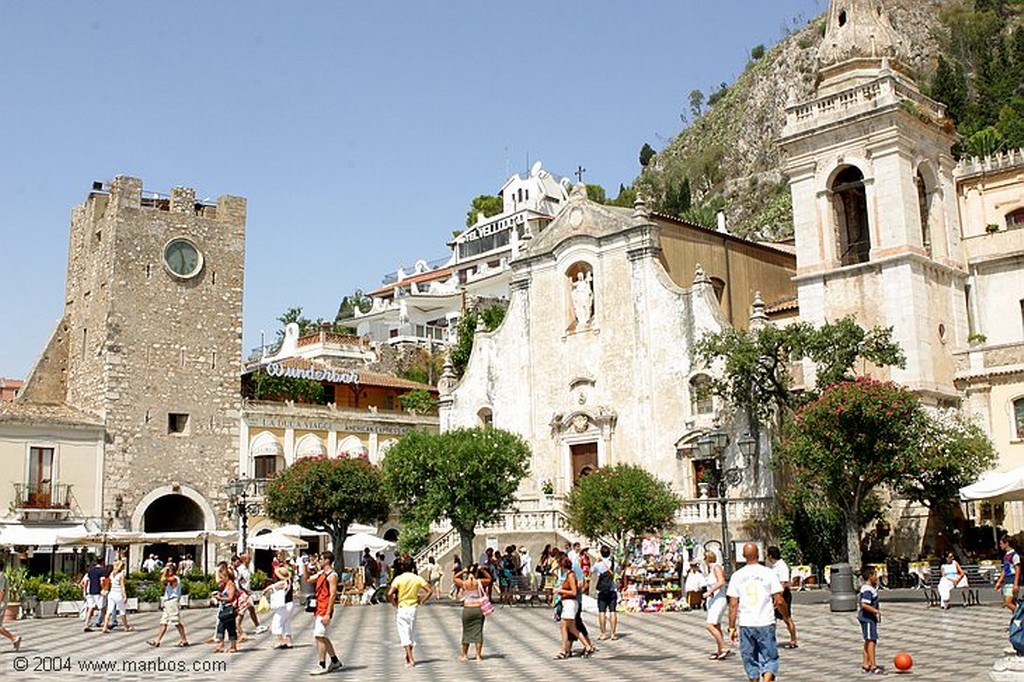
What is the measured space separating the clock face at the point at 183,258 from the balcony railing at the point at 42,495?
32.7 feet

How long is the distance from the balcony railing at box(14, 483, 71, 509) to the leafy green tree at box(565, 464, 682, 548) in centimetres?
2067

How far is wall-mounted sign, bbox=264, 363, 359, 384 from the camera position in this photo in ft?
172

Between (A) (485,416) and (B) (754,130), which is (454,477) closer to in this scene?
(A) (485,416)

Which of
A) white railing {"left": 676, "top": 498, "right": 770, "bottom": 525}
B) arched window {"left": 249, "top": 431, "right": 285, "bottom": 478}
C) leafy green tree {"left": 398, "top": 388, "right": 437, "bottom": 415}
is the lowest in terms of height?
white railing {"left": 676, "top": 498, "right": 770, "bottom": 525}

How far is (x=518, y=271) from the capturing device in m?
43.0

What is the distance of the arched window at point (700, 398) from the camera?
120 ft

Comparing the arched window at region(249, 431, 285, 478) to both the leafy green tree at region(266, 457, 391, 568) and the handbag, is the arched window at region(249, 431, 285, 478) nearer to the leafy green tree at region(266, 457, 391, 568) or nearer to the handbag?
the leafy green tree at region(266, 457, 391, 568)

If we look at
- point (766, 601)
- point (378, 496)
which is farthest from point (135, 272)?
point (766, 601)

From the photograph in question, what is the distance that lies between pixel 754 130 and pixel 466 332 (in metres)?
49.3

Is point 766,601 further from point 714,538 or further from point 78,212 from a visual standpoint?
point 78,212

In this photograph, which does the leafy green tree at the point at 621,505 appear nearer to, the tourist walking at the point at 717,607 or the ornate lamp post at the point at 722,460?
the ornate lamp post at the point at 722,460

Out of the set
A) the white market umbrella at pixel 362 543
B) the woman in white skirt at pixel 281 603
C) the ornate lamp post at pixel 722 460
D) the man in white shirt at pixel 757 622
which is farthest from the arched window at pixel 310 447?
the man in white shirt at pixel 757 622

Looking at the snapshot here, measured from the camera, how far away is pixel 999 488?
27203 mm

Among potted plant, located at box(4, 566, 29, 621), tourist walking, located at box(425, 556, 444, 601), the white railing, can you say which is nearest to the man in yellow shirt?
potted plant, located at box(4, 566, 29, 621)
